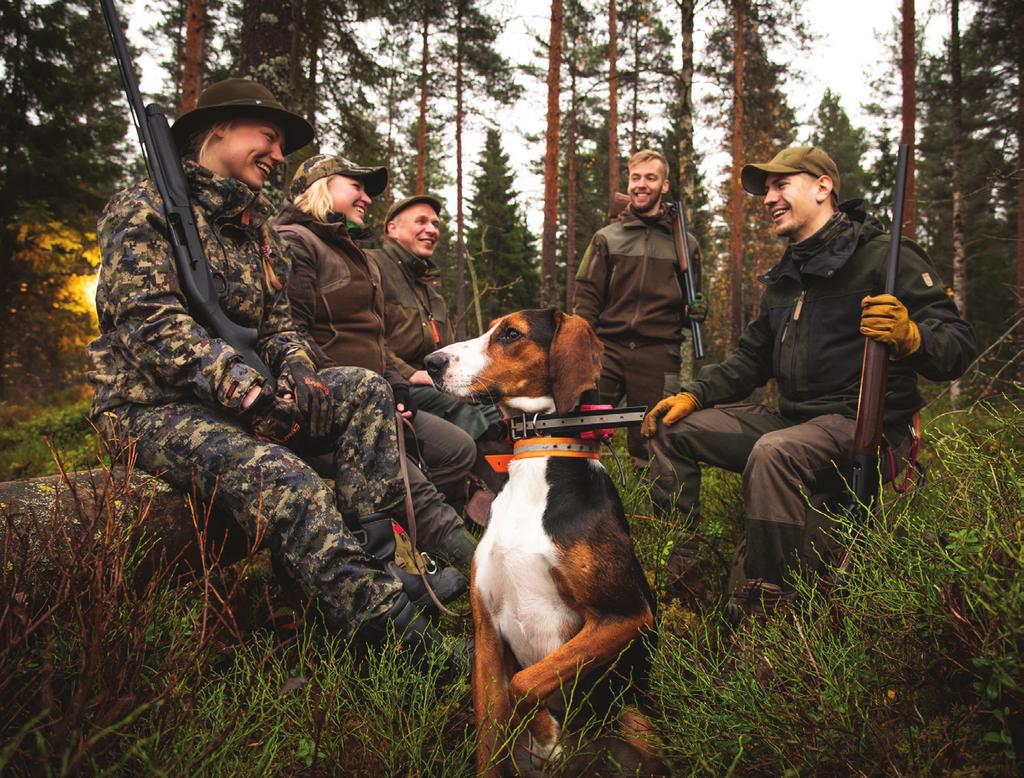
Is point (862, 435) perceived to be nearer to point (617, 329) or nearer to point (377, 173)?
point (617, 329)

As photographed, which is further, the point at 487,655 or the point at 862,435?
the point at 862,435

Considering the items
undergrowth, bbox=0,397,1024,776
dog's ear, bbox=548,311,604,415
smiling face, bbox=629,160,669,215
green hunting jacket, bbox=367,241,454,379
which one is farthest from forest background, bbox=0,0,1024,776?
smiling face, bbox=629,160,669,215

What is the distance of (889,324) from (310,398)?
2966 mm

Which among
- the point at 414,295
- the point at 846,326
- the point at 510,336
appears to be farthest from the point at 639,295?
the point at 510,336

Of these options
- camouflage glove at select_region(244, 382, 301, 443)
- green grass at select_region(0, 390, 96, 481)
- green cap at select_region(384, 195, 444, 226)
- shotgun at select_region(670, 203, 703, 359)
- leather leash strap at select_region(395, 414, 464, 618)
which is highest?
green cap at select_region(384, 195, 444, 226)

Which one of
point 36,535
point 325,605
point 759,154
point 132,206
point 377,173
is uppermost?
point 759,154

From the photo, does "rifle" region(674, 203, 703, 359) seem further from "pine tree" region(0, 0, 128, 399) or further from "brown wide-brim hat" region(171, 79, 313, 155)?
"pine tree" region(0, 0, 128, 399)

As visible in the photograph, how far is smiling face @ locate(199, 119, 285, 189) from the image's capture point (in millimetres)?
3354

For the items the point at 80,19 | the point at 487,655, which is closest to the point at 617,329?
the point at 487,655

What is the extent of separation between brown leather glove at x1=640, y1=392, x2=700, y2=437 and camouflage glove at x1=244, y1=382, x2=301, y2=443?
2.18m

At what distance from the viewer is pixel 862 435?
9.92ft

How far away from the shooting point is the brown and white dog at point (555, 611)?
2145mm

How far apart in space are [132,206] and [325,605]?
2.15 m

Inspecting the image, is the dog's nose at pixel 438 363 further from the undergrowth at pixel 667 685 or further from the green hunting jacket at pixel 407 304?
the green hunting jacket at pixel 407 304
